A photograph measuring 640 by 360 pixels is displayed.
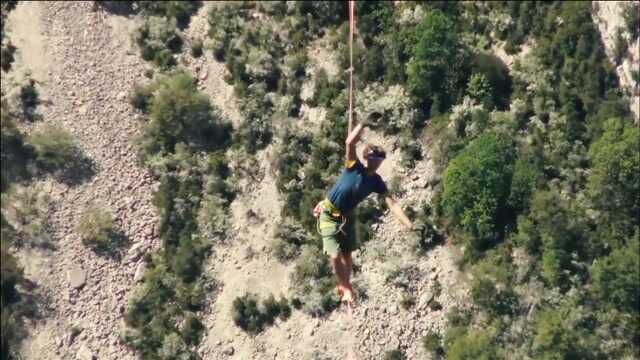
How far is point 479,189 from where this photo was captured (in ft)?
127

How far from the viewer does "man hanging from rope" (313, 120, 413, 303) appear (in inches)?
944

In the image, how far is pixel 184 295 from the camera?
39875 millimetres

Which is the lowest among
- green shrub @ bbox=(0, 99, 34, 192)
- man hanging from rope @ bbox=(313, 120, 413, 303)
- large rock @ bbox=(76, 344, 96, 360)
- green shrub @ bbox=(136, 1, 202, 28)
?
large rock @ bbox=(76, 344, 96, 360)

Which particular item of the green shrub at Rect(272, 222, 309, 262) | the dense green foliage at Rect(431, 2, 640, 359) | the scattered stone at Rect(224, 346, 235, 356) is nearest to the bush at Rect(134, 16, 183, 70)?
the green shrub at Rect(272, 222, 309, 262)

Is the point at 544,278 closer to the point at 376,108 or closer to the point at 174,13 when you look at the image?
the point at 376,108

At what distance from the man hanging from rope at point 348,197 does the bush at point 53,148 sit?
18510 millimetres

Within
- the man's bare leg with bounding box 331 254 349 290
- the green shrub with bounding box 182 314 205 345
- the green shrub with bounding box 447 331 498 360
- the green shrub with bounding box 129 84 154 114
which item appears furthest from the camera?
the green shrub with bounding box 129 84 154 114

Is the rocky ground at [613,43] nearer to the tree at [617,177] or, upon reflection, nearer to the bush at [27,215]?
the tree at [617,177]

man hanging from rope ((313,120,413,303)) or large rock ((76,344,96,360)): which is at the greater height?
man hanging from rope ((313,120,413,303))

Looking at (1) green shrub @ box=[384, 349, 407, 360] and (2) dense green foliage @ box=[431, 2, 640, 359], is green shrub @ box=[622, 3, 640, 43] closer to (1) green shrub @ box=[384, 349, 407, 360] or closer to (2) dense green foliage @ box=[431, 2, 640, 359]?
(2) dense green foliage @ box=[431, 2, 640, 359]

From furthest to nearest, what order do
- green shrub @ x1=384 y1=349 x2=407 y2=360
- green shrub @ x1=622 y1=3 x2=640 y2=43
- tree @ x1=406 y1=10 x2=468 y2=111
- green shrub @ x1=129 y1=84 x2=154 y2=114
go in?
green shrub @ x1=129 y1=84 x2=154 y2=114
tree @ x1=406 y1=10 x2=468 y2=111
green shrub @ x1=622 y1=3 x2=640 y2=43
green shrub @ x1=384 y1=349 x2=407 y2=360

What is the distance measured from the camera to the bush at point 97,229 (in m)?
41.2

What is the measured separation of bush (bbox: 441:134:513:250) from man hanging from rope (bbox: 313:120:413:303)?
11999 millimetres

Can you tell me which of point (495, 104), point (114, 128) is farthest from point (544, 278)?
point (114, 128)
